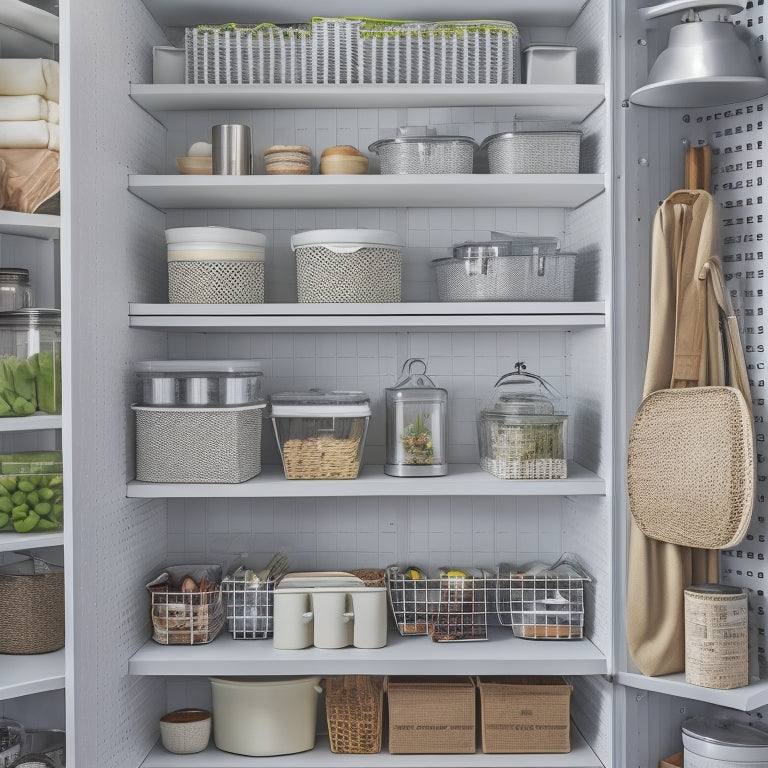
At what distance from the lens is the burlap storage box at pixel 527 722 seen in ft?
7.34

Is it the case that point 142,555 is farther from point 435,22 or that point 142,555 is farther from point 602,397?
point 435,22

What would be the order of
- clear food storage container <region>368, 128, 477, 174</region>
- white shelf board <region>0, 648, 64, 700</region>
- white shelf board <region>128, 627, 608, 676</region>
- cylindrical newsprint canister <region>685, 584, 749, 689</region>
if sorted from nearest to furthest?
1. white shelf board <region>0, 648, 64, 700</region>
2. cylindrical newsprint canister <region>685, 584, 749, 689</region>
3. white shelf board <region>128, 627, 608, 676</region>
4. clear food storage container <region>368, 128, 477, 174</region>

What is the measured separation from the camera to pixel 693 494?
1.93 meters

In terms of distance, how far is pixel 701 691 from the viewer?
193 cm

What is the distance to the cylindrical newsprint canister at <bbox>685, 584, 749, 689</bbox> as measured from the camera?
1.91 meters

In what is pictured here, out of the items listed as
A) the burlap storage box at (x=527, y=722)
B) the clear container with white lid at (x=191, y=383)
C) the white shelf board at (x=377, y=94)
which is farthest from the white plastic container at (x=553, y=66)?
the burlap storage box at (x=527, y=722)

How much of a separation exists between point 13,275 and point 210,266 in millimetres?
474

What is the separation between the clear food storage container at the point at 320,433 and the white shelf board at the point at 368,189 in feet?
1.79

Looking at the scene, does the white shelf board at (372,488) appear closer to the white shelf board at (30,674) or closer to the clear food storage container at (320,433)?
the clear food storage container at (320,433)

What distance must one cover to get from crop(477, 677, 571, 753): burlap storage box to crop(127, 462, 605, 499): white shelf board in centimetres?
55

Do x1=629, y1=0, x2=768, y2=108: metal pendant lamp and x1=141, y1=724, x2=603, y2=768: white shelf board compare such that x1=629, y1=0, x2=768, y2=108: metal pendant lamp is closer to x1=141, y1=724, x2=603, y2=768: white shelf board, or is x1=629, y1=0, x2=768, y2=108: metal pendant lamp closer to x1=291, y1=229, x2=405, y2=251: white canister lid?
x1=291, y1=229, x2=405, y2=251: white canister lid

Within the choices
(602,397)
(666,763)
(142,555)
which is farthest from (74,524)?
(666,763)

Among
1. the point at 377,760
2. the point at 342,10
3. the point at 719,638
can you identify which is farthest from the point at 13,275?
the point at 719,638

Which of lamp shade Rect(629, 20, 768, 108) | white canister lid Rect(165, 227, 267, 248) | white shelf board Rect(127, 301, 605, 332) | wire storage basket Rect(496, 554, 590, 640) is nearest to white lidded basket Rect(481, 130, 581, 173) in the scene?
lamp shade Rect(629, 20, 768, 108)
